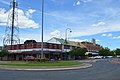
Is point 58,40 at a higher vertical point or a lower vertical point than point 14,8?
lower

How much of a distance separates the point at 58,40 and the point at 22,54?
19.2 m

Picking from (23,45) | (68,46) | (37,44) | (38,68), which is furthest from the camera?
(68,46)

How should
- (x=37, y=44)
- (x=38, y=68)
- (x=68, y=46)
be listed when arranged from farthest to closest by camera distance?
(x=68, y=46)
(x=37, y=44)
(x=38, y=68)

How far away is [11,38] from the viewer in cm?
9169

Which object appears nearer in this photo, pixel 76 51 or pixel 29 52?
pixel 29 52

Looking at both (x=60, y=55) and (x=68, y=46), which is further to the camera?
(x=68, y=46)

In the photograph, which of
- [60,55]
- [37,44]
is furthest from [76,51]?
[37,44]

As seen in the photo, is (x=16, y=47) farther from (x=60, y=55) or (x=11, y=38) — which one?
(x=60, y=55)

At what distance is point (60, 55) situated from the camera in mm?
94312

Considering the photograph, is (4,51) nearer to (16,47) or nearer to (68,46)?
(16,47)

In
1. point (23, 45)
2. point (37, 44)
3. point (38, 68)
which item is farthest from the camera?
point (23, 45)

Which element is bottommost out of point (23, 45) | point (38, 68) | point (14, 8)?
point (38, 68)

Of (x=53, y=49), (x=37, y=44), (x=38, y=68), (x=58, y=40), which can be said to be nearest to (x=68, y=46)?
(x=58, y=40)

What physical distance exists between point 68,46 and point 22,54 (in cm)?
2049
